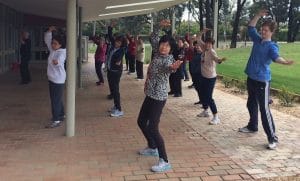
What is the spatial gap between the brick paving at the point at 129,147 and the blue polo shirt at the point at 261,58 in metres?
1.05

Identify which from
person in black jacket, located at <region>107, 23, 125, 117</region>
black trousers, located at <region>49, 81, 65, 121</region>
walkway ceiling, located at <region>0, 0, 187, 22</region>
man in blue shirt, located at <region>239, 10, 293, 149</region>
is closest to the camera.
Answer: man in blue shirt, located at <region>239, 10, 293, 149</region>

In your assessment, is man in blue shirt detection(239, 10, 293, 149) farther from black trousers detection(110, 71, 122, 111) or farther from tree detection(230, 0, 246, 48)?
tree detection(230, 0, 246, 48)

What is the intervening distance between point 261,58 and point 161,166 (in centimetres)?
251

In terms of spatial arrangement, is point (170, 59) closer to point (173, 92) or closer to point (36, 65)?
point (173, 92)

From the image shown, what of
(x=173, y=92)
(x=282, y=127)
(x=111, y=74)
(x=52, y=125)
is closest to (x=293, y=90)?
(x=173, y=92)

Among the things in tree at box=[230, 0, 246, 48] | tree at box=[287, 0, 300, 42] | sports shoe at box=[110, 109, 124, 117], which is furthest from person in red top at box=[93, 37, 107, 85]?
tree at box=[287, 0, 300, 42]

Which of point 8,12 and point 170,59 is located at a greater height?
point 8,12

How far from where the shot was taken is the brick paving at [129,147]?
555 cm

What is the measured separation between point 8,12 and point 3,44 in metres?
1.66

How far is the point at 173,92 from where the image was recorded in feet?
40.7

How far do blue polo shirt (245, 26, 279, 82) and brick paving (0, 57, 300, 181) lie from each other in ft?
3.45

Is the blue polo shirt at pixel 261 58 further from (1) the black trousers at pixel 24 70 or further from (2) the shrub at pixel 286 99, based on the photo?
(1) the black trousers at pixel 24 70

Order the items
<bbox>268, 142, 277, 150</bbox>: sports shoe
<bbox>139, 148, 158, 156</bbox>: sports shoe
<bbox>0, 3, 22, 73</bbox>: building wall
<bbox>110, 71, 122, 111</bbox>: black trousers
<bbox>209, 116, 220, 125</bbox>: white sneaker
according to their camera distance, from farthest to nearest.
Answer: <bbox>0, 3, 22, 73</bbox>: building wall
<bbox>110, 71, 122, 111</bbox>: black trousers
<bbox>209, 116, 220, 125</bbox>: white sneaker
<bbox>268, 142, 277, 150</bbox>: sports shoe
<bbox>139, 148, 158, 156</bbox>: sports shoe

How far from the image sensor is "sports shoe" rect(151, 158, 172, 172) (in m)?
5.60
